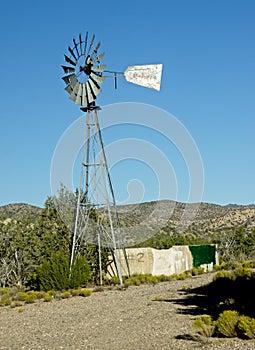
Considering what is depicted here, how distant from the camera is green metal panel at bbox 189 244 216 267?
3581 cm

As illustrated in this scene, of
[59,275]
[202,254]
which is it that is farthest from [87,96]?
[202,254]

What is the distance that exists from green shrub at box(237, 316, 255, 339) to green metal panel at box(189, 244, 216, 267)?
2383 cm

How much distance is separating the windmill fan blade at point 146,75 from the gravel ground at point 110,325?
324 inches

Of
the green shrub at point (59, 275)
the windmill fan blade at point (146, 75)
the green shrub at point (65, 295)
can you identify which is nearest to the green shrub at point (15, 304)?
the green shrub at point (65, 295)

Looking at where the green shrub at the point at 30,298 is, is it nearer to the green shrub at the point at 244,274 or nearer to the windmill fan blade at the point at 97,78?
the green shrub at the point at 244,274

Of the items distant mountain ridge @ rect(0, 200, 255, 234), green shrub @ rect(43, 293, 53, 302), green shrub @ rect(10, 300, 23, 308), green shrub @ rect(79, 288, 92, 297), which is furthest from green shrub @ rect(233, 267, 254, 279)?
distant mountain ridge @ rect(0, 200, 255, 234)

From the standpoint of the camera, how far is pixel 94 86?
2608 centimetres

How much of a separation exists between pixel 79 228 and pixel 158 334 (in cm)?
1546

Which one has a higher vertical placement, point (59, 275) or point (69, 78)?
point (69, 78)

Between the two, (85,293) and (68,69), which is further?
(68,69)

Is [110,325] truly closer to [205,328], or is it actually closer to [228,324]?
[205,328]

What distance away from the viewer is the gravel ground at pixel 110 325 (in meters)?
12.3

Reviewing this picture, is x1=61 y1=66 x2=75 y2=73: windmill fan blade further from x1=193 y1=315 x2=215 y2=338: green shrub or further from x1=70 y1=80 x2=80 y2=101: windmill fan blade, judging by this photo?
x1=193 y1=315 x2=215 y2=338: green shrub

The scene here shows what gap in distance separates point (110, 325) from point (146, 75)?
1147cm
